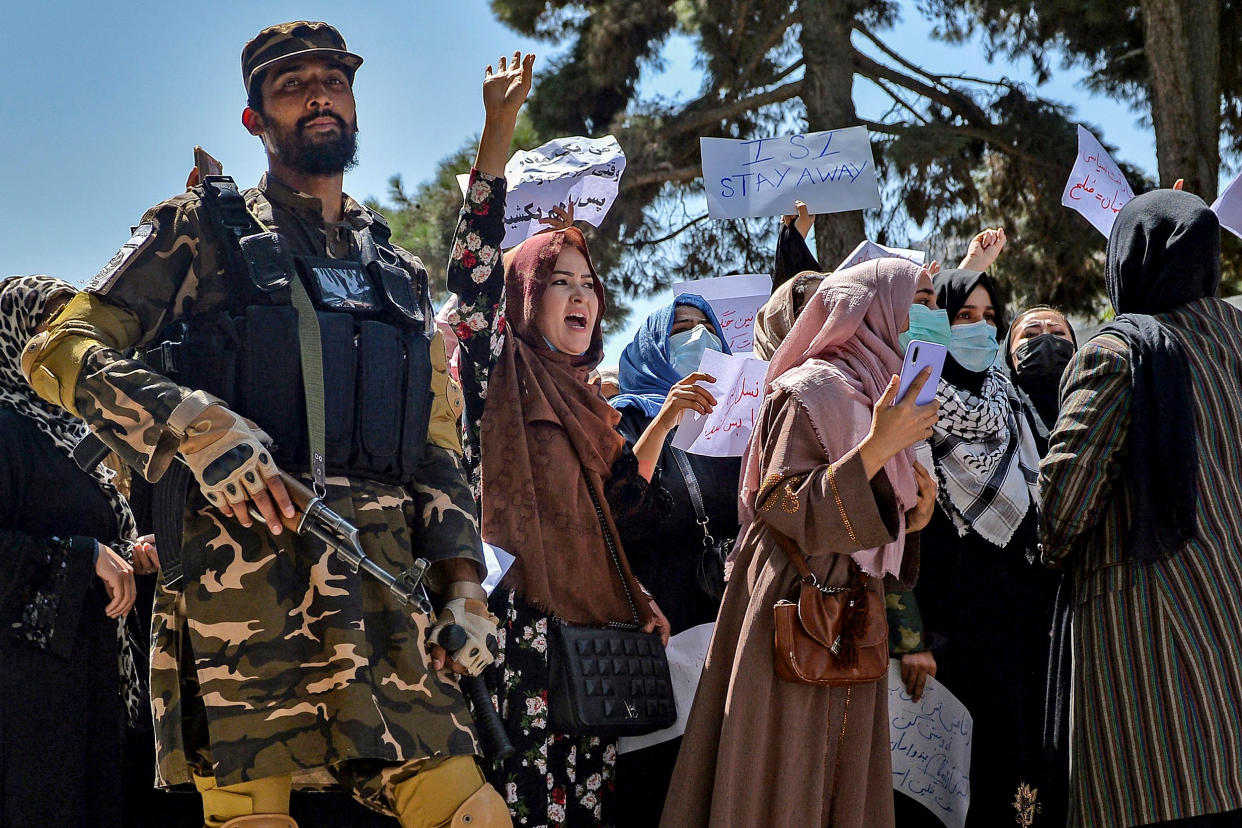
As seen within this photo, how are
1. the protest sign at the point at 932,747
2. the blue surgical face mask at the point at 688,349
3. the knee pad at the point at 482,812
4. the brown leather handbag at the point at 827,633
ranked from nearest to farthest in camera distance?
1. the knee pad at the point at 482,812
2. the brown leather handbag at the point at 827,633
3. the protest sign at the point at 932,747
4. the blue surgical face mask at the point at 688,349

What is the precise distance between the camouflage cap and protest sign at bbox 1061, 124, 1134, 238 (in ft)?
9.97

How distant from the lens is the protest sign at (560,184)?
4711 mm

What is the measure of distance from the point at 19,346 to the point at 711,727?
94.2 inches

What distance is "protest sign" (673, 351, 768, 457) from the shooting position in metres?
4.03

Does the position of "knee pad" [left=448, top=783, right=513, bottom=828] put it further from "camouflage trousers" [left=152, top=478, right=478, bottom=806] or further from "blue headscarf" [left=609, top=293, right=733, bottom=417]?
"blue headscarf" [left=609, top=293, right=733, bottom=417]

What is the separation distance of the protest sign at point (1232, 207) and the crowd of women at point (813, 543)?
88cm

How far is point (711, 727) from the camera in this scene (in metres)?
3.17

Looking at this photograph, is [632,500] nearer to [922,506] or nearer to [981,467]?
[922,506]

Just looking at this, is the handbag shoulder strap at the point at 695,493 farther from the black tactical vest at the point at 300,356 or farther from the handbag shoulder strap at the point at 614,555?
the black tactical vest at the point at 300,356

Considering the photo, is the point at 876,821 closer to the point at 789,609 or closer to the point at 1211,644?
the point at 789,609

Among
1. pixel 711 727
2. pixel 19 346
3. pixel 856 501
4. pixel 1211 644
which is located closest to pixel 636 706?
pixel 711 727

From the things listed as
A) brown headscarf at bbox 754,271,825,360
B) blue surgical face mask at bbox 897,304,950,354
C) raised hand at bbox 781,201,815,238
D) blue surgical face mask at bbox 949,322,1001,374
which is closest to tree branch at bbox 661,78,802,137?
raised hand at bbox 781,201,815,238

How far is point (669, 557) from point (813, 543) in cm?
101

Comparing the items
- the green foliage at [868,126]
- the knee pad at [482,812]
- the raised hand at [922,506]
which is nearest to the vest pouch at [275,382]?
the knee pad at [482,812]
